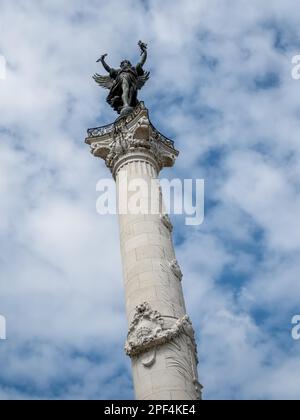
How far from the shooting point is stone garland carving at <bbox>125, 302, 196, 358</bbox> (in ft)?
62.9

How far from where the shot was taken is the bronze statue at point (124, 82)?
2872 cm

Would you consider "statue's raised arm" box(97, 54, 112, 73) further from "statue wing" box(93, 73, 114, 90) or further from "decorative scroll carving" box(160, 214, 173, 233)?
"decorative scroll carving" box(160, 214, 173, 233)

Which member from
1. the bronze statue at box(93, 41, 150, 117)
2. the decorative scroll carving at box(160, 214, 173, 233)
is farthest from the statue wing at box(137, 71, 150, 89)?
the decorative scroll carving at box(160, 214, 173, 233)

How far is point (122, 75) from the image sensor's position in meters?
29.5

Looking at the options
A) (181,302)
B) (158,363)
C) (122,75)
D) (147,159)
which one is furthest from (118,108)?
(158,363)

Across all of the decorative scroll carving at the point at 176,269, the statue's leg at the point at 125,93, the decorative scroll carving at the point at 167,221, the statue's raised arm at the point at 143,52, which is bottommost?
the decorative scroll carving at the point at 176,269

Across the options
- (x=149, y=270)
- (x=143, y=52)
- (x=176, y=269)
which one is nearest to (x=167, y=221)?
(x=176, y=269)

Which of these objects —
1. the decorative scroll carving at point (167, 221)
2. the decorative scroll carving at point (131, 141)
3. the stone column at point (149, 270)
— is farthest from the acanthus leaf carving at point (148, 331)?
the decorative scroll carving at point (131, 141)

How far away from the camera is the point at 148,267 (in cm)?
2114

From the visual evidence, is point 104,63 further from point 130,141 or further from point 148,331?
point 148,331

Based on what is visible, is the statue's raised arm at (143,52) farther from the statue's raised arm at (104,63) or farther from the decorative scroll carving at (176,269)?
the decorative scroll carving at (176,269)

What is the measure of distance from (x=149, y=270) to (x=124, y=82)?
36.2 feet
